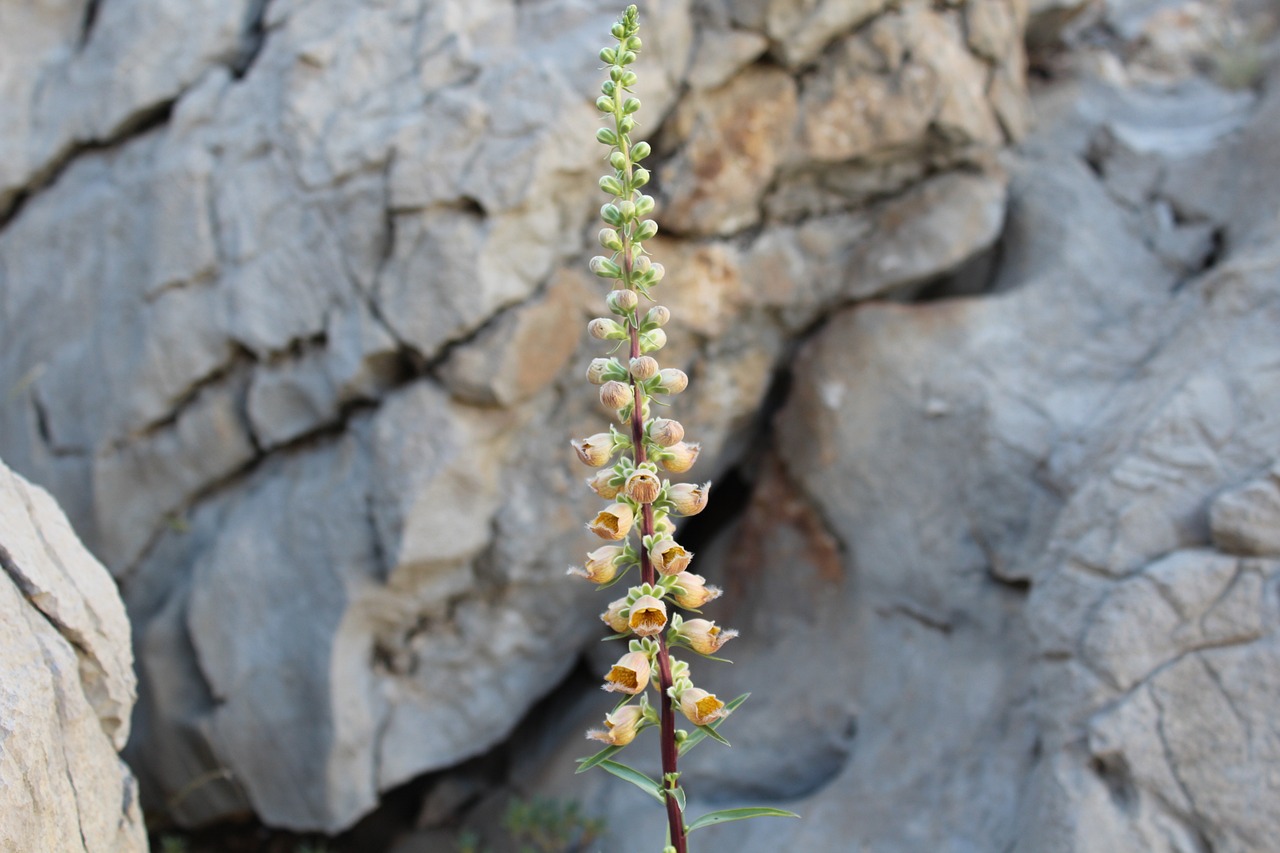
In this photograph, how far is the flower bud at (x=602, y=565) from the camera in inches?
92.4

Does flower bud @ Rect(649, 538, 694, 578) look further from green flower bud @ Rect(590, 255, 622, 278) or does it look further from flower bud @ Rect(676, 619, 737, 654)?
green flower bud @ Rect(590, 255, 622, 278)

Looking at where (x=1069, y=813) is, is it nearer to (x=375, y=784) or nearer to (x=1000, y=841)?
(x=1000, y=841)

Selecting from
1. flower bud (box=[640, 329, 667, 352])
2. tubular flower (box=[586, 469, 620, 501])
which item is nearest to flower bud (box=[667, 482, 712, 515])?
tubular flower (box=[586, 469, 620, 501])

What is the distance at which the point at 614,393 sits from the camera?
231cm

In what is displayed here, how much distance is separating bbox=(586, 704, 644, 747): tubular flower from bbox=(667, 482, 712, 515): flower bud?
461mm

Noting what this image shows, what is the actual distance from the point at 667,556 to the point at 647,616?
0.45ft

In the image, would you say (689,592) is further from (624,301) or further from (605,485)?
(624,301)

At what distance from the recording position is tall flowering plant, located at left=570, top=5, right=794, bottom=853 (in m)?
2.27

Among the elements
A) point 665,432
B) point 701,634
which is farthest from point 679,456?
point 701,634

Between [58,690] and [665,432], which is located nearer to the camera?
[665,432]

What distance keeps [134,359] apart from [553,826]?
267 cm

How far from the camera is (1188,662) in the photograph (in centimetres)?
315

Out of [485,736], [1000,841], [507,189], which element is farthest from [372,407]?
[1000,841]

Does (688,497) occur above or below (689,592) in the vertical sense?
above
